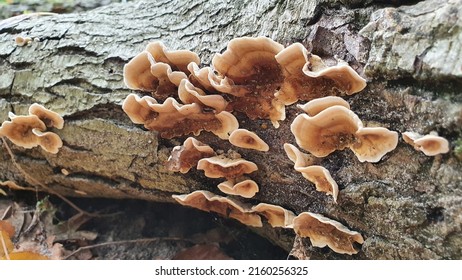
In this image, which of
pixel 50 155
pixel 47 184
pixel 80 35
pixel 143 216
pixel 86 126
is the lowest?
pixel 143 216

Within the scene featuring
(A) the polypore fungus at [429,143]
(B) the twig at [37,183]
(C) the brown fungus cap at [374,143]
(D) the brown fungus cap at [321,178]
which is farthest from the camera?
(B) the twig at [37,183]

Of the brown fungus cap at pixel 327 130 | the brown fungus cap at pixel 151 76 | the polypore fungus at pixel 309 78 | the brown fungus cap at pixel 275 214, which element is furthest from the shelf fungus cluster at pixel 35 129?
the brown fungus cap at pixel 327 130

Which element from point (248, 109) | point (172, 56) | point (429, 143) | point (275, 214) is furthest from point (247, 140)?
point (429, 143)

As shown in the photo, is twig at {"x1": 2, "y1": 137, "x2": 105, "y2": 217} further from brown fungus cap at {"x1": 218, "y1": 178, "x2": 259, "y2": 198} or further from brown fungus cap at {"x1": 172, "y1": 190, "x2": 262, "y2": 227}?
brown fungus cap at {"x1": 218, "y1": 178, "x2": 259, "y2": 198}

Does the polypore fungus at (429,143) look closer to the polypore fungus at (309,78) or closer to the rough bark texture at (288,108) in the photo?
the rough bark texture at (288,108)

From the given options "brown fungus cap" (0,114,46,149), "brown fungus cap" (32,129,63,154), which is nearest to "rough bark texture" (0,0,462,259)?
"brown fungus cap" (32,129,63,154)
